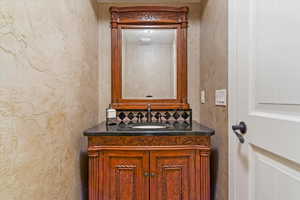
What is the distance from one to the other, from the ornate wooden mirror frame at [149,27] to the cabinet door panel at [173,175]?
0.67m

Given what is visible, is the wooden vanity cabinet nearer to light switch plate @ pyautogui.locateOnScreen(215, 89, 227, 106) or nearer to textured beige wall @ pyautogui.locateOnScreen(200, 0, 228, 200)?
textured beige wall @ pyautogui.locateOnScreen(200, 0, 228, 200)

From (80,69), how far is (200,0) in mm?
1326

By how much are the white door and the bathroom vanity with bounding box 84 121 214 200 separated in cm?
27

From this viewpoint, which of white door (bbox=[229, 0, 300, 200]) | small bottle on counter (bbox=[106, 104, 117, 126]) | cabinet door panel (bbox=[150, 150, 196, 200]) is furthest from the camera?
small bottle on counter (bbox=[106, 104, 117, 126])

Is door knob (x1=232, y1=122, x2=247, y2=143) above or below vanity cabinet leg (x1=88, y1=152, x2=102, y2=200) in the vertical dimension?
above

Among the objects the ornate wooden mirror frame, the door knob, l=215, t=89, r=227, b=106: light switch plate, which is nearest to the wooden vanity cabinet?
l=215, t=89, r=227, b=106: light switch plate

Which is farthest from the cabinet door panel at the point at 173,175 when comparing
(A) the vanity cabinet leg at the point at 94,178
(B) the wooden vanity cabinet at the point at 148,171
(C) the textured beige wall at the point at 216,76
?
(A) the vanity cabinet leg at the point at 94,178

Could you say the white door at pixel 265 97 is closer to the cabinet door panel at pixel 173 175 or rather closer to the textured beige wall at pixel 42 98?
the cabinet door panel at pixel 173 175

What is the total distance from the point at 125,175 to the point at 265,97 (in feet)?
3.19

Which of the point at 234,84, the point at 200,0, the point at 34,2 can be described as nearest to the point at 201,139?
the point at 234,84

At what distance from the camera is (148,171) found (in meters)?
1.35

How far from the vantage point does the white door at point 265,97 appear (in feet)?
2.24

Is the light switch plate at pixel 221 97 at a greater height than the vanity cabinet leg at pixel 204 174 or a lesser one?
greater

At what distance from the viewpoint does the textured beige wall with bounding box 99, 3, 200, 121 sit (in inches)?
78.1
